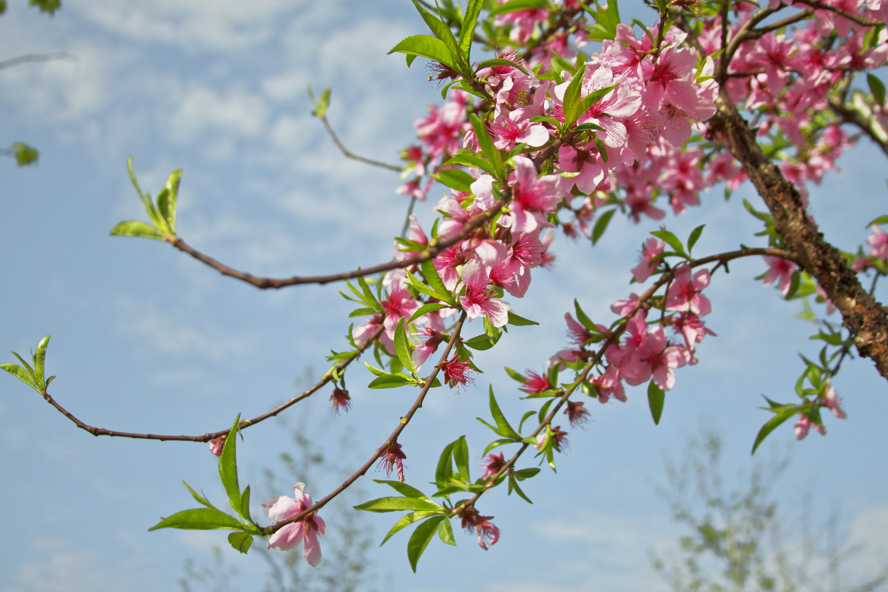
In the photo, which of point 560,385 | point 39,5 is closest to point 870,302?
point 560,385

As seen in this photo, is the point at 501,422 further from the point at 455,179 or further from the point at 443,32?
the point at 443,32

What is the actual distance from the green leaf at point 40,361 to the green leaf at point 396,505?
0.72 metres

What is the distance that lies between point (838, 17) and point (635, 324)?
1.32 m

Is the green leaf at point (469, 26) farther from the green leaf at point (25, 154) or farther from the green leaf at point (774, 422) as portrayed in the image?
the green leaf at point (25, 154)

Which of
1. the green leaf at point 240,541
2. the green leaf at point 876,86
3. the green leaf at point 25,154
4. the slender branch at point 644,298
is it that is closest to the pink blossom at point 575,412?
the slender branch at point 644,298

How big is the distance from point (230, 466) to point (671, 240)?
1.29 meters

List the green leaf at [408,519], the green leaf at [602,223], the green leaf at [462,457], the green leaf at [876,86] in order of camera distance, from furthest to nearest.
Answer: the green leaf at [602,223], the green leaf at [876,86], the green leaf at [462,457], the green leaf at [408,519]

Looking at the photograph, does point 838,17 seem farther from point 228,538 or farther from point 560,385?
point 228,538

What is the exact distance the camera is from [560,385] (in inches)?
64.4

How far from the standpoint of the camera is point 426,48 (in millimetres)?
1103

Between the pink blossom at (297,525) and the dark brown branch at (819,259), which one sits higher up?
the dark brown branch at (819,259)

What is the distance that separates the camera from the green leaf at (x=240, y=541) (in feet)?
3.47

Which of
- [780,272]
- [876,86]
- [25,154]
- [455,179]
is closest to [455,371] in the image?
[455,179]

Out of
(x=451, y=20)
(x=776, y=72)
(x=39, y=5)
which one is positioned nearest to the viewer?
(x=776, y=72)
